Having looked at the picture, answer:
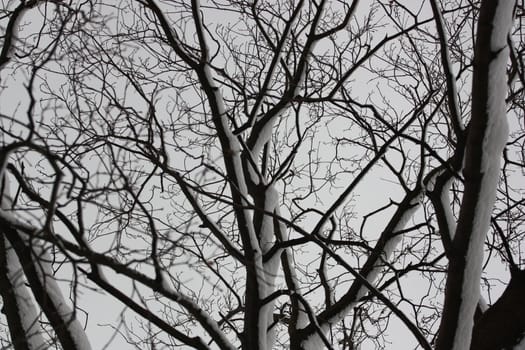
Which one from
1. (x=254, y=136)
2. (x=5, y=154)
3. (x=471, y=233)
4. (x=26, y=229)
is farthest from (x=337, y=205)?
(x=5, y=154)

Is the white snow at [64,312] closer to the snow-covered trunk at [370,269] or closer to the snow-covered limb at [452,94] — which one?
the snow-covered trunk at [370,269]

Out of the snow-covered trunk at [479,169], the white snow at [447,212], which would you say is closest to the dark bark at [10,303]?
the snow-covered trunk at [479,169]

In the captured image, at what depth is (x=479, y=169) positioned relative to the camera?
2.90 metres

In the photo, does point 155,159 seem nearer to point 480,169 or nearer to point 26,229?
point 26,229

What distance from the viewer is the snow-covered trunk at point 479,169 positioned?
9.11ft

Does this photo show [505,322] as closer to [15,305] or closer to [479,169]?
[479,169]

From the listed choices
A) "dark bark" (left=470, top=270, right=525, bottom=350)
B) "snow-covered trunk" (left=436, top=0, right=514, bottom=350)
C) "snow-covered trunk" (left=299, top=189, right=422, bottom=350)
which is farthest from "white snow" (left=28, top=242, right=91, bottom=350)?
"dark bark" (left=470, top=270, right=525, bottom=350)

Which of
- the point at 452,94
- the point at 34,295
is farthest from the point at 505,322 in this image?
the point at 34,295

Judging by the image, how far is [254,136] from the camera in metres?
4.62

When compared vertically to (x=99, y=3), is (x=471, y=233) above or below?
below

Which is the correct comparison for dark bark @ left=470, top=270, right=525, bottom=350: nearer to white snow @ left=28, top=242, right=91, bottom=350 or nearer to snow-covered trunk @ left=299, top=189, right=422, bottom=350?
snow-covered trunk @ left=299, top=189, right=422, bottom=350

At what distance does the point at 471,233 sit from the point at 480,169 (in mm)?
328

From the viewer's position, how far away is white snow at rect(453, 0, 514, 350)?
279cm

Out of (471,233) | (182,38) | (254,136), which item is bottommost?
(471,233)
